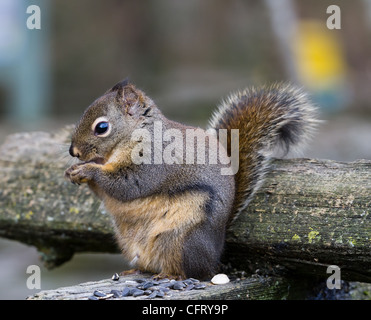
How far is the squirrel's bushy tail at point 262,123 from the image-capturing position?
90.9 inches

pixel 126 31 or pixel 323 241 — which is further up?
pixel 126 31

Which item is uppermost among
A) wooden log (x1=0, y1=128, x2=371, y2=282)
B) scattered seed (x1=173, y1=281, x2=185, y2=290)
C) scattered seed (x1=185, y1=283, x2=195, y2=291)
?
wooden log (x1=0, y1=128, x2=371, y2=282)

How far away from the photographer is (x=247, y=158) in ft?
7.65

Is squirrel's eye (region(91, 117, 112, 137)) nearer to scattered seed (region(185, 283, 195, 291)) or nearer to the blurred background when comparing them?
scattered seed (region(185, 283, 195, 291))

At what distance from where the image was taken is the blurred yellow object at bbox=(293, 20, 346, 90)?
7600 mm

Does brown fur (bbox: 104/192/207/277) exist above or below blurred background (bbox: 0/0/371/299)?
below

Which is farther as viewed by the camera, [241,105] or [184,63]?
[184,63]

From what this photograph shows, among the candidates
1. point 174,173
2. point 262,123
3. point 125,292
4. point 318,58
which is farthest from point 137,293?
point 318,58

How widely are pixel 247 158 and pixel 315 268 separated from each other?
450 millimetres

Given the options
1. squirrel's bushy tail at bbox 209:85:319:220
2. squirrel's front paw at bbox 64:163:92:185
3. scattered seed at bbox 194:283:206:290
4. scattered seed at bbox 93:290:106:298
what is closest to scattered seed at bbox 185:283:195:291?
scattered seed at bbox 194:283:206:290

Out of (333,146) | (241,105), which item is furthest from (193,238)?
(333,146)

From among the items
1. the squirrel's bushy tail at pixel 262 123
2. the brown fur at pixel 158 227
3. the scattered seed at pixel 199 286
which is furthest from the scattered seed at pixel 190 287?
the squirrel's bushy tail at pixel 262 123

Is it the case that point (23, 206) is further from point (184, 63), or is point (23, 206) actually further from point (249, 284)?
point (184, 63)

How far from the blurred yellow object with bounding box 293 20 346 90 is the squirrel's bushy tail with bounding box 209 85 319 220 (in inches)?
191
